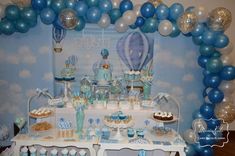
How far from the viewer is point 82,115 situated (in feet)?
12.0

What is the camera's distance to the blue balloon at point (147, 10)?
4.88 m

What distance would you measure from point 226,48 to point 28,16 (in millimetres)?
3480

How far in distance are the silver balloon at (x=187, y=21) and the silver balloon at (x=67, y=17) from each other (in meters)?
1.76

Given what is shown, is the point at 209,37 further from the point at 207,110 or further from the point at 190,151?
the point at 190,151

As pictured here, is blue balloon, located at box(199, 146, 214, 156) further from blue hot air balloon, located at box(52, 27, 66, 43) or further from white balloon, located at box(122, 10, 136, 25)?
blue hot air balloon, located at box(52, 27, 66, 43)

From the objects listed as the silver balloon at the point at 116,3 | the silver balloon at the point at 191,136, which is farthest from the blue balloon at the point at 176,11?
the silver balloon at the point at 191,136

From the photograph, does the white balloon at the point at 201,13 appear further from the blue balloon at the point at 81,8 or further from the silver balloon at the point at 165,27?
the blue balloon at the point at 81,8

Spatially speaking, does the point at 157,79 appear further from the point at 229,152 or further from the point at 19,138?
the point at 19,138

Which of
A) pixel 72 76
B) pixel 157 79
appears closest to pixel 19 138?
pixel 72 76

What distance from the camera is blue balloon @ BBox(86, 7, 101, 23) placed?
15.8 ft

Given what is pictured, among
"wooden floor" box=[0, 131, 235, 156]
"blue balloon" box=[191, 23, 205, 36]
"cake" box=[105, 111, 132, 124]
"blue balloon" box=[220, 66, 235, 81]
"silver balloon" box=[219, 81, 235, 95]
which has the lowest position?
"wooden floor" box=[0, 131, 235, 156]

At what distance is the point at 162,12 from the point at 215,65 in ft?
A: 4.22

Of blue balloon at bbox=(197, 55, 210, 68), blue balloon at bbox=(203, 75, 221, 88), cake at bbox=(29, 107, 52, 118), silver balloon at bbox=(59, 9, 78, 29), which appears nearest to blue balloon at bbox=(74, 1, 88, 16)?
silver balloon at bbox=(59, 9, 78, 29)

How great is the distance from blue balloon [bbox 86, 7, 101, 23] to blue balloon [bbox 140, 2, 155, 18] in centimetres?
75
